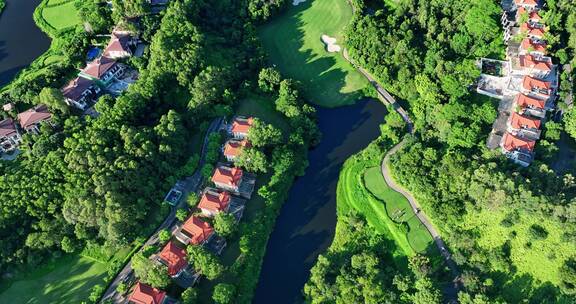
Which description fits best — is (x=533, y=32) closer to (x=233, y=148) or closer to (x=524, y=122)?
(x=524, y=122)

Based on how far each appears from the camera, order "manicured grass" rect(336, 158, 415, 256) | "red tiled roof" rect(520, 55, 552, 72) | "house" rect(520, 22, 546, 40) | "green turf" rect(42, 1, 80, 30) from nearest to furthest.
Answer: "manicured grass" rect(336, 158, 415, 256) < "red tiled roof" rect(520, 55, 552, 72) < "house" rect(520, 22, 546, 40) < "green turf" rect(42, 1, 80, 30)

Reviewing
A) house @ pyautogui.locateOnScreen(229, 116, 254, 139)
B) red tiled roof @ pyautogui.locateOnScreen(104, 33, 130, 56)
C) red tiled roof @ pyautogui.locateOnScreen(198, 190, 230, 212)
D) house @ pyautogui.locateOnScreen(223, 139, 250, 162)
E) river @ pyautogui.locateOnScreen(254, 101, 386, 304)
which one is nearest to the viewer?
river @ pyautogui.locateOnScreen(254, 101, 386, 304)

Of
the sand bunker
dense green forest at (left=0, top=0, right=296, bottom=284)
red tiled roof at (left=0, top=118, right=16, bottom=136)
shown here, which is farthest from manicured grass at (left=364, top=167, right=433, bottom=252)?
red tiled roof at (left=0, top=118, right=16, bottom=136)

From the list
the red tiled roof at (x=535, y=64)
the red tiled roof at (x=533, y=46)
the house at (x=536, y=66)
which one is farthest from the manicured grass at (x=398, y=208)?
the red tiled roof at (x=533, y=46)

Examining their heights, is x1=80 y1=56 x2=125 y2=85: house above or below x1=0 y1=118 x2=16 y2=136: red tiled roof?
above

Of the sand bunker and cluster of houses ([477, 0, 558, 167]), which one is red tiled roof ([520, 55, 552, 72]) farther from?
the sand bunker

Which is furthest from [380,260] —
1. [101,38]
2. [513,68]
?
[101,38]

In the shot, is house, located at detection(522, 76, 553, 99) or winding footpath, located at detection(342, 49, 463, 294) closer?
winding footpath, located at detection(342, 49, 463, 294)

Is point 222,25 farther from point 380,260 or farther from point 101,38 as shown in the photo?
point 380,260
